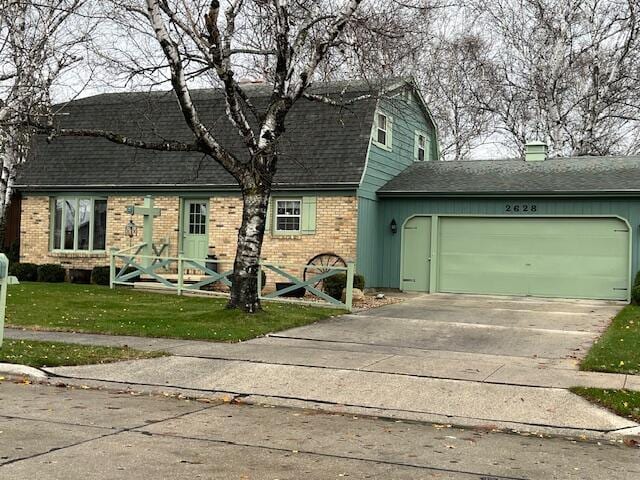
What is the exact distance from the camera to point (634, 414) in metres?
8.05

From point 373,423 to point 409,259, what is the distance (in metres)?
14.7

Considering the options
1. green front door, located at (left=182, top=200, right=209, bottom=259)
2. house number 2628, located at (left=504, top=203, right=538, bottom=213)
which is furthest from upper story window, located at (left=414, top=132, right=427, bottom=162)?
green front door, located at (left=182, top=200, right=209, bottom=259)

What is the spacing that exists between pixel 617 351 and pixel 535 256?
31.0ft

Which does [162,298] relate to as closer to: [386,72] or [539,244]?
[386,72]

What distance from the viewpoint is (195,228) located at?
23219mm

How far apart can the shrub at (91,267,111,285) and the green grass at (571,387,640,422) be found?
16.0 m

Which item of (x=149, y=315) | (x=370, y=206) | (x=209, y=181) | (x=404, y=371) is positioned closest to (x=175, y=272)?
(x=209, y=181)

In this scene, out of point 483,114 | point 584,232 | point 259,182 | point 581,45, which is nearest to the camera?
point 259,182

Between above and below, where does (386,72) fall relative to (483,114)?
below

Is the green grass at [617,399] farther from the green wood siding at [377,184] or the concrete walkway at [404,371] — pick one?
the green wood siding at [377,184]

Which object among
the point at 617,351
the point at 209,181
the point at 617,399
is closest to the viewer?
the point at 617,399

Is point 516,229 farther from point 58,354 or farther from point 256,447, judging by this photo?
point 256,447

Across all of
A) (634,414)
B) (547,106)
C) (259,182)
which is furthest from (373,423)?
(547,106)

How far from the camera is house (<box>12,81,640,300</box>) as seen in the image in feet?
67.1
